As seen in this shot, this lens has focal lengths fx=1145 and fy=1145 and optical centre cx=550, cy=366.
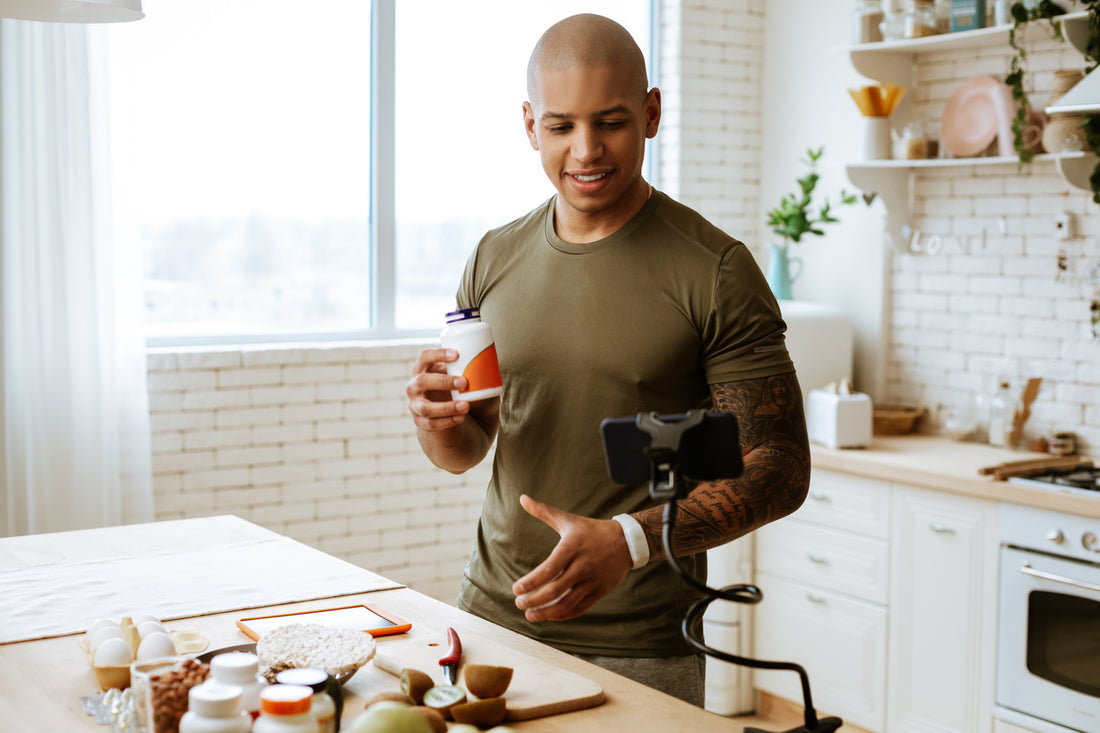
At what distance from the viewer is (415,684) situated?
4.53ft

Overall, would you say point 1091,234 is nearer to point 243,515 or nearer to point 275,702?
point 243,515

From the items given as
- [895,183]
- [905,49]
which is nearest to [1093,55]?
[905,49]

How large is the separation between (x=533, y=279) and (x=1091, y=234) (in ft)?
8.21

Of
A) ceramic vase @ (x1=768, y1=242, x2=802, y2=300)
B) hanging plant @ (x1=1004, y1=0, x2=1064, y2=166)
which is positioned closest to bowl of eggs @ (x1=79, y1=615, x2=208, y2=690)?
hanging plant @ (x1=1004, y1=0, x2=1064, y2=166)

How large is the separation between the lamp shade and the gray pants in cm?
125

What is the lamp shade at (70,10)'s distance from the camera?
181cm

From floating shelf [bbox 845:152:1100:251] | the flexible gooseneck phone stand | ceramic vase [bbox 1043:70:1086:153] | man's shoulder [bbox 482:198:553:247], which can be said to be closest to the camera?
the flexible gooseneck phone stand

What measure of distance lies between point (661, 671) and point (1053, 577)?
1814mm

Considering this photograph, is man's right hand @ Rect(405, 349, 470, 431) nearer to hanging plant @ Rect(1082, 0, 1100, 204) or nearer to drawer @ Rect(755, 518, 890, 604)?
drawer @ Rect(755, 518, 890, 604)

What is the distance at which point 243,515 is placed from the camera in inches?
155

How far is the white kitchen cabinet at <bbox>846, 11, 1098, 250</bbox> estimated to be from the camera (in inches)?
154

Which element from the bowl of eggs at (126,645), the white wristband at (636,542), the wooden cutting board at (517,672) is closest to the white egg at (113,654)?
the bowl of eggs at (126,645)

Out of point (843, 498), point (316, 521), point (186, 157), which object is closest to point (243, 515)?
point (316, 521)

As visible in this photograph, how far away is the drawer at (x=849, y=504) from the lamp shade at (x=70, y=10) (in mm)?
2582
